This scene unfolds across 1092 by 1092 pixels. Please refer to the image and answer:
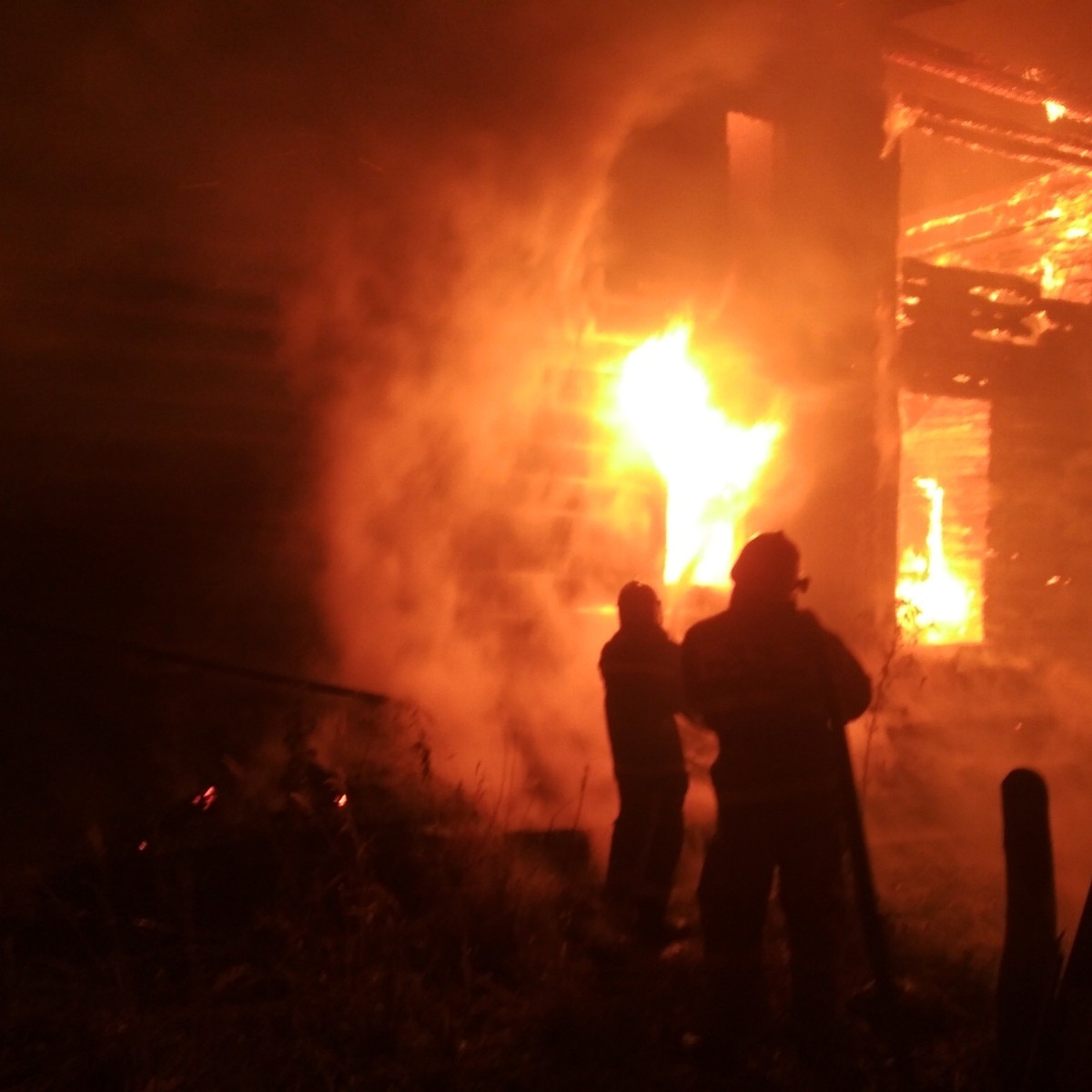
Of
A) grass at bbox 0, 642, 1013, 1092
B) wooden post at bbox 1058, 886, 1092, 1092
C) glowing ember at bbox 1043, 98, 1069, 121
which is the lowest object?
grass at bbox 0, 642, 1013, 1092

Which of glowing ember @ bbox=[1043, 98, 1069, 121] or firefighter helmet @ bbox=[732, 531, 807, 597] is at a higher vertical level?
glowing ember @ bbox=[1043, 98, 1069, 121]

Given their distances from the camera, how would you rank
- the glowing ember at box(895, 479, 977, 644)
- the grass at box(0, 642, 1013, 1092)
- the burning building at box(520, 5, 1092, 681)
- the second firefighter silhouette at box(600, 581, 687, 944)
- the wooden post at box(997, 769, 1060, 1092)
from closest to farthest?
the wooden post at box(997, 769, 1060, 1092)
the grass at box(0, 642, 1013, 1092)
the second firefighter silhouette at box(600, 581, 687, 944)
the burning building at box(520, 5, 1092, 681)
the glowing ember at box(895, 479, 977, 644)

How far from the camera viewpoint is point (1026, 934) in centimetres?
352

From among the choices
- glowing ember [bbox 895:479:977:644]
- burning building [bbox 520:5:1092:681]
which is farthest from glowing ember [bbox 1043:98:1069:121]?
glowing ember [bbox 895:479:977:644]

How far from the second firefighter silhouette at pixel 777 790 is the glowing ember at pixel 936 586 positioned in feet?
30.7

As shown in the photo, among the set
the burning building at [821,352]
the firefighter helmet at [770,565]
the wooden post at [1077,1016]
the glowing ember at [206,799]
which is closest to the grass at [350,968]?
the glowing ember at [206,799]

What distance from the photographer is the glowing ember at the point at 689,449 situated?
26.5 ft

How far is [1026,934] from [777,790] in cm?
87

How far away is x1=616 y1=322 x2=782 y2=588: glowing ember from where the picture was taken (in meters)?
8.09

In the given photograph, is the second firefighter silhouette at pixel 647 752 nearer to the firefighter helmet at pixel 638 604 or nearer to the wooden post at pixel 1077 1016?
the firefighter helmet at pixel 638 604

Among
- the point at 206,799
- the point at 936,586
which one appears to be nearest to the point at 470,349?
the point at 206,799

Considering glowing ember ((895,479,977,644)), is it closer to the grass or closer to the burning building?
the burning building

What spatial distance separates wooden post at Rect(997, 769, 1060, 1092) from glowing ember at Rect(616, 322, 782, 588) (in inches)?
188

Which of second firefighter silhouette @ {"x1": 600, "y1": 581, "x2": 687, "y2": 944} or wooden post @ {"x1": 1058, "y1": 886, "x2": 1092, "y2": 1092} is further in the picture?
second firefighter silhouette @ {"x1": 600, "y1": 581, "x2": 687, "y2": 944}
